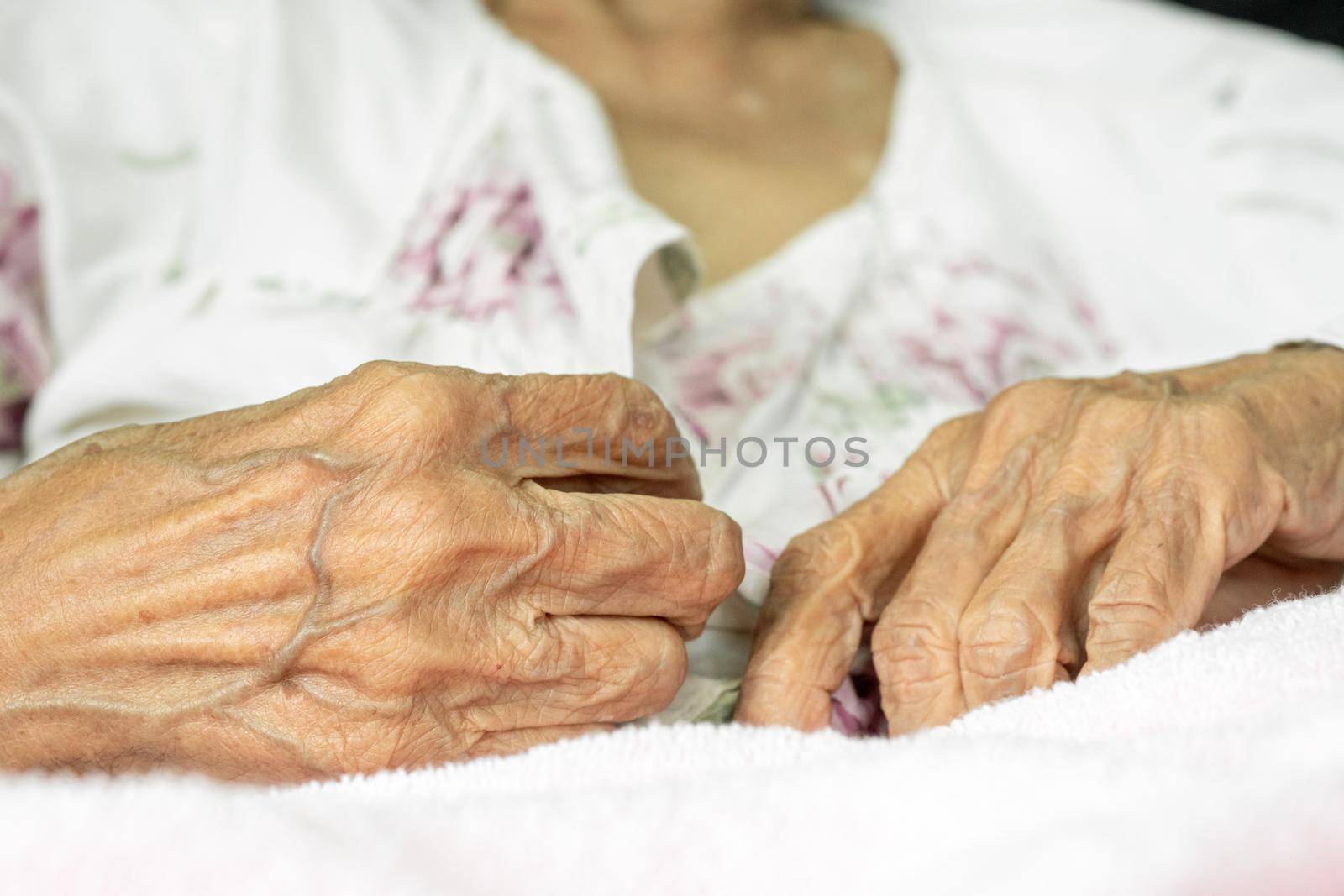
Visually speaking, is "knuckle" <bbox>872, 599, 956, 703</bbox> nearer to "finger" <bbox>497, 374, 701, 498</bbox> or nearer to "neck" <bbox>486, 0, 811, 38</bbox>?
"finger" <bbox>497, 374, 701, 498</bbox>

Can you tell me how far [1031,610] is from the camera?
0.49 m

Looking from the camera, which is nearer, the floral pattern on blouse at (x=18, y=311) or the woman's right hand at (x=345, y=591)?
the woman's right hand at (x=345, y=591)

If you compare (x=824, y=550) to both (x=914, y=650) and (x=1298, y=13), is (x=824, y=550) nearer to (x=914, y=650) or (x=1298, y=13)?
(x=914, y=650)

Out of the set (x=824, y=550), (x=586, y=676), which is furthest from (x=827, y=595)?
(x=586, y=676)

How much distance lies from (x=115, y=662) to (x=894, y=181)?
785 millimetres

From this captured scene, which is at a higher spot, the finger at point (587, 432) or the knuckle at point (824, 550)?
the finger at point (587, 432)

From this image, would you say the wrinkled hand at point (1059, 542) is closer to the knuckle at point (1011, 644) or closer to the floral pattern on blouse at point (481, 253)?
the knuckle at point (1011, 644)

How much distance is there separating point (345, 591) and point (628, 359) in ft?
0.83

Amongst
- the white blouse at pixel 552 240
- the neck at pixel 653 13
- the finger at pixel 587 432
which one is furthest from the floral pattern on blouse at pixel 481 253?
the neck at pixel 653 13

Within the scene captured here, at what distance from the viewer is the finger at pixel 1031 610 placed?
1.59ft

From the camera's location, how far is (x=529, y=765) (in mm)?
448

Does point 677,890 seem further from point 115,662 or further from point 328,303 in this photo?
point 328,303

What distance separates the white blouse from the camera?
73 centimetres

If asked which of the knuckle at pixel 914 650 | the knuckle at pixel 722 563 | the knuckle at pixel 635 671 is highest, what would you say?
the knuckle at pixel 722 563
